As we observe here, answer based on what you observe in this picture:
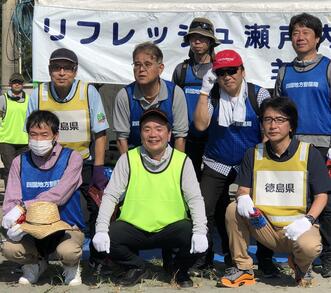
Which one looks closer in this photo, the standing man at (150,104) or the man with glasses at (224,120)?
the man with glasses at (224,120)

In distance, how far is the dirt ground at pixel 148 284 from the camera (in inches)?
162

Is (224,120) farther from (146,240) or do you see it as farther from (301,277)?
(301,277)

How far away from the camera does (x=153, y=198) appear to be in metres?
4.11

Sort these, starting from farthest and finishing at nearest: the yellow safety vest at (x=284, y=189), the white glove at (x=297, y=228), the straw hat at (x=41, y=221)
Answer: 1. the yellow safety vest at (x=284, y=189)
2. the straw hat at (x=41, y=221)
3. the white glove at (x=297, y=228)

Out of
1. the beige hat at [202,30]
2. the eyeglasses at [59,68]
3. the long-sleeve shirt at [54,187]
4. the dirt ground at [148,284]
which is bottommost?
the dirt ground at [148,284]

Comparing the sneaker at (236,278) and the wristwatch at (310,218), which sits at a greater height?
the wristwatch at (310,218)

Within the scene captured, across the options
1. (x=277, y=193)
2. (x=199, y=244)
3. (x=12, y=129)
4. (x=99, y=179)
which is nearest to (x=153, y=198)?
(x=199, y=244)

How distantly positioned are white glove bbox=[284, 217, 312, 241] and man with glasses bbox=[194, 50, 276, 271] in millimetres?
636

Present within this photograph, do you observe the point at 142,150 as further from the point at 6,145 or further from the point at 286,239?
the point at 6,145

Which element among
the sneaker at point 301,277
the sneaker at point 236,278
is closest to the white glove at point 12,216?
the sneaker at point 236,278

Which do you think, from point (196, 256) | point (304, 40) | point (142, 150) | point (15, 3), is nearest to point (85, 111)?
point (142, 150)

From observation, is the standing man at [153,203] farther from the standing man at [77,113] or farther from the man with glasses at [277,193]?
the standing man at [77,113]

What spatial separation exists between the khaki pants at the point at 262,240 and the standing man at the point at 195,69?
0.87 meters

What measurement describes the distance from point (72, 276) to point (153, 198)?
821mm
